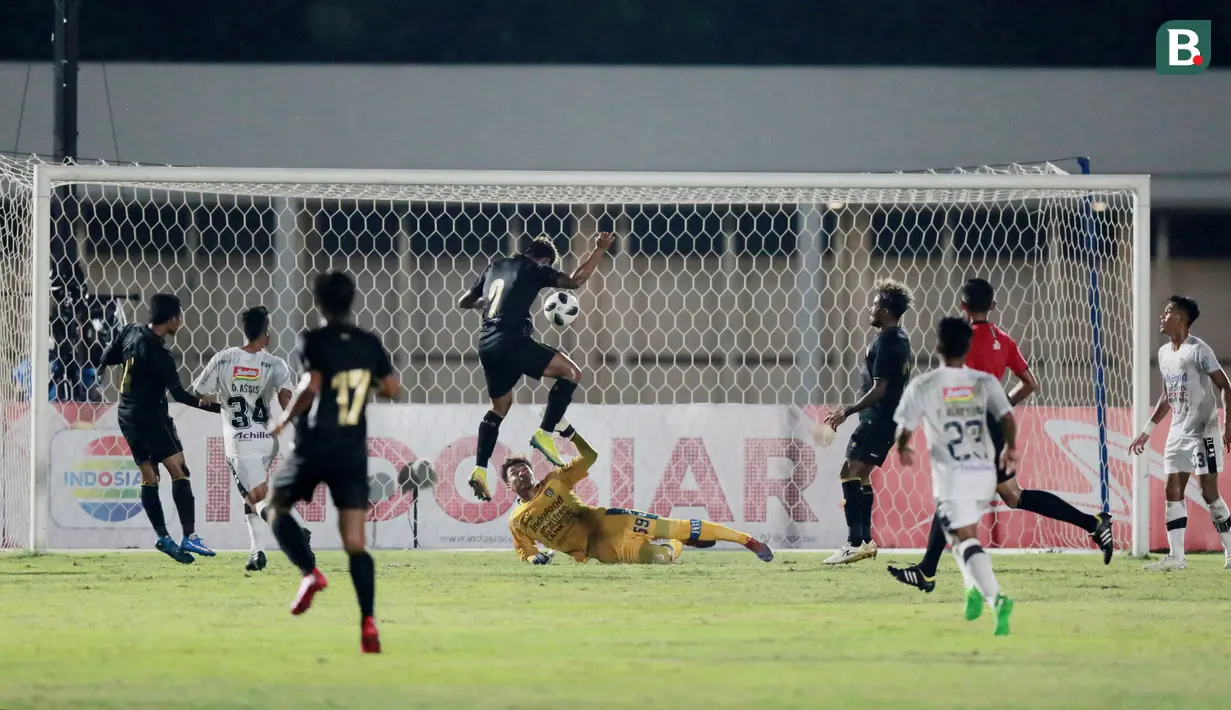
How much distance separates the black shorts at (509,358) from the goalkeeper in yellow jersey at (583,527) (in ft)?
1.56

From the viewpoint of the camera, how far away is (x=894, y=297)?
10.5 metres

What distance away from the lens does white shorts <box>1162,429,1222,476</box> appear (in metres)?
11.3

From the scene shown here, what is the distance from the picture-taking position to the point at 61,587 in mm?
9648

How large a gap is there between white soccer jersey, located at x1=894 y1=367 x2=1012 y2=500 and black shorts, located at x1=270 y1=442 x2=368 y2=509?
237 centimetres

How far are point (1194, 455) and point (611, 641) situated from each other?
5.85 m

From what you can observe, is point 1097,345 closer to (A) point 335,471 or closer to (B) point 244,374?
(B) point 244,374

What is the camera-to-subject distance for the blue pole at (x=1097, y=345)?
12.7 meters

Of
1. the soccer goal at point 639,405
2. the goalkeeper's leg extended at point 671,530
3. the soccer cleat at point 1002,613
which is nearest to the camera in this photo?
the soccer cleat at point 1002,613

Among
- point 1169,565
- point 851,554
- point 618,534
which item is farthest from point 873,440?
point 1169,565

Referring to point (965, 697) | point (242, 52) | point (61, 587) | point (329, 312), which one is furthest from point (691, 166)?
point (965, 697)

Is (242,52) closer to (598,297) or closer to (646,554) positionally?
(598,297)

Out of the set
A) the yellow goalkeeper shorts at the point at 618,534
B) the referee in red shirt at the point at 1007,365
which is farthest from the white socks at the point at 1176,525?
the yellow goalkeeper shorts at the point at 618,534

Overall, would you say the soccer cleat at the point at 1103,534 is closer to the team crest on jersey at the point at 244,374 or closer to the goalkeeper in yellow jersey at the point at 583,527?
the goalkeeper in yellow jersey at the point at 583,527

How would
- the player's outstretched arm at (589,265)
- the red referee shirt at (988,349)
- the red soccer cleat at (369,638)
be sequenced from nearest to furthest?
the red soccer cleat at (369,638), the red referee shirt at (988,349), the player's outstretched arm at (589,265)
